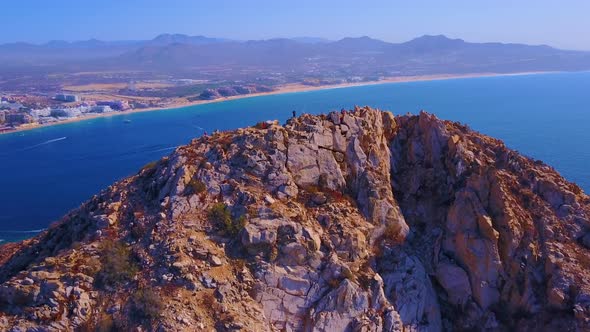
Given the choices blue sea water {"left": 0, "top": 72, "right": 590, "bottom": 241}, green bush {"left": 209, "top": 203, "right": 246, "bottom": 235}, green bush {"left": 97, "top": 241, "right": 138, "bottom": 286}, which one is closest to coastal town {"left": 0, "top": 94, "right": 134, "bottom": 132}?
blue sea water {"left": 0, "top": 72, "right": 590, "bottom": 241}

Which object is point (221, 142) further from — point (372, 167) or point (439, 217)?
point (439, 217)

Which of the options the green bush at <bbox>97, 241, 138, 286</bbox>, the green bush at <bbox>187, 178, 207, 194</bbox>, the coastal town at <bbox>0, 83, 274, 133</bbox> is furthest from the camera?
the coastal town at <bbox>0, 83, 274, 133</bbox>

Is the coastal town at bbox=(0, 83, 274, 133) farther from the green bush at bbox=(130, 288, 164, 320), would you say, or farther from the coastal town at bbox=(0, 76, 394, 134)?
the green bush at bbox=(130, 288, 164, 320)

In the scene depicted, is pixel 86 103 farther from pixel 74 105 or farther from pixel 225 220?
pixel 225 220

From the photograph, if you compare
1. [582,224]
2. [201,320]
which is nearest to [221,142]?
[201,320]

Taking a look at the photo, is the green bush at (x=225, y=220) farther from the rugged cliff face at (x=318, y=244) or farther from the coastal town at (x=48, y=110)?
the coastal town at (x=48, y=110)

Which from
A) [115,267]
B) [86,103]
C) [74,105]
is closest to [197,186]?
[115,267]

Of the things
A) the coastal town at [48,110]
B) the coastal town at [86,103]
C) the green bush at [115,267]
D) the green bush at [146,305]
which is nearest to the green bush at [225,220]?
the green bush at [115,267]
